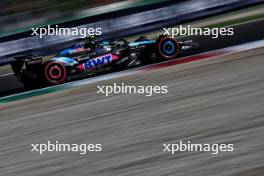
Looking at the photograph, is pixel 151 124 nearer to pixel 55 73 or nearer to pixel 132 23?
pixel 55 73

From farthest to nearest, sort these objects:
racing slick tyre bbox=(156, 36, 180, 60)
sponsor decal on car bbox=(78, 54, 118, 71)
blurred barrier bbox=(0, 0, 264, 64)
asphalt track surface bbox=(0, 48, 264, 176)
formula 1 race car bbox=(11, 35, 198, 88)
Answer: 1. blurred barrier bbox=(0, 0, 264, 64)
2. racing slick tyre bbox=(156, 36, 180, 60)
3. sponsor decal on car bbox=(78, 54, 118, 71)
4. formula 1 race car bbox=(11, 35, 198, 88)
5. asphalt track surface bbox=(0, 48, 264, 176)

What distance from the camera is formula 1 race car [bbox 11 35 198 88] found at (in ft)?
33.1

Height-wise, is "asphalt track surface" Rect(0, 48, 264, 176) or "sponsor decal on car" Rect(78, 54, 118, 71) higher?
"sponsor decal on car" Rect(78, 54, 118, 71)

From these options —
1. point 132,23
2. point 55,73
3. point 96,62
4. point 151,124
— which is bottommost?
point 151,124

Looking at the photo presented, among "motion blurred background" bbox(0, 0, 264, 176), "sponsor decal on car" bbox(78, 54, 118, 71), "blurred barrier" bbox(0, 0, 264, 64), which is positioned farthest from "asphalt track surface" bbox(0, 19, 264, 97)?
"blurred barrier" bbox(0, 0, 264, 64)

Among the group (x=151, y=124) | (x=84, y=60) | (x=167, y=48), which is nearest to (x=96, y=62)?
(x=84, y=60)

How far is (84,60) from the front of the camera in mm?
10266

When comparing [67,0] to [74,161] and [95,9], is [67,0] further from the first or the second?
[74,161]

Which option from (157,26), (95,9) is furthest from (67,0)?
(157,26)

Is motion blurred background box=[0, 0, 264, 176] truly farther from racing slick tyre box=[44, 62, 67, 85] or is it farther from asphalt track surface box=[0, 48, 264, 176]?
racing slick tyre box=[44, 62, 67, 85]

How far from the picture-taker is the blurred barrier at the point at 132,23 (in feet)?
46.2

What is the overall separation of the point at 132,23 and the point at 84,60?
4.63 m

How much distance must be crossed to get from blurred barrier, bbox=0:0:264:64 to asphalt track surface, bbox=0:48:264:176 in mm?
4687

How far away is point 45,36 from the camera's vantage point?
14.2 meters
